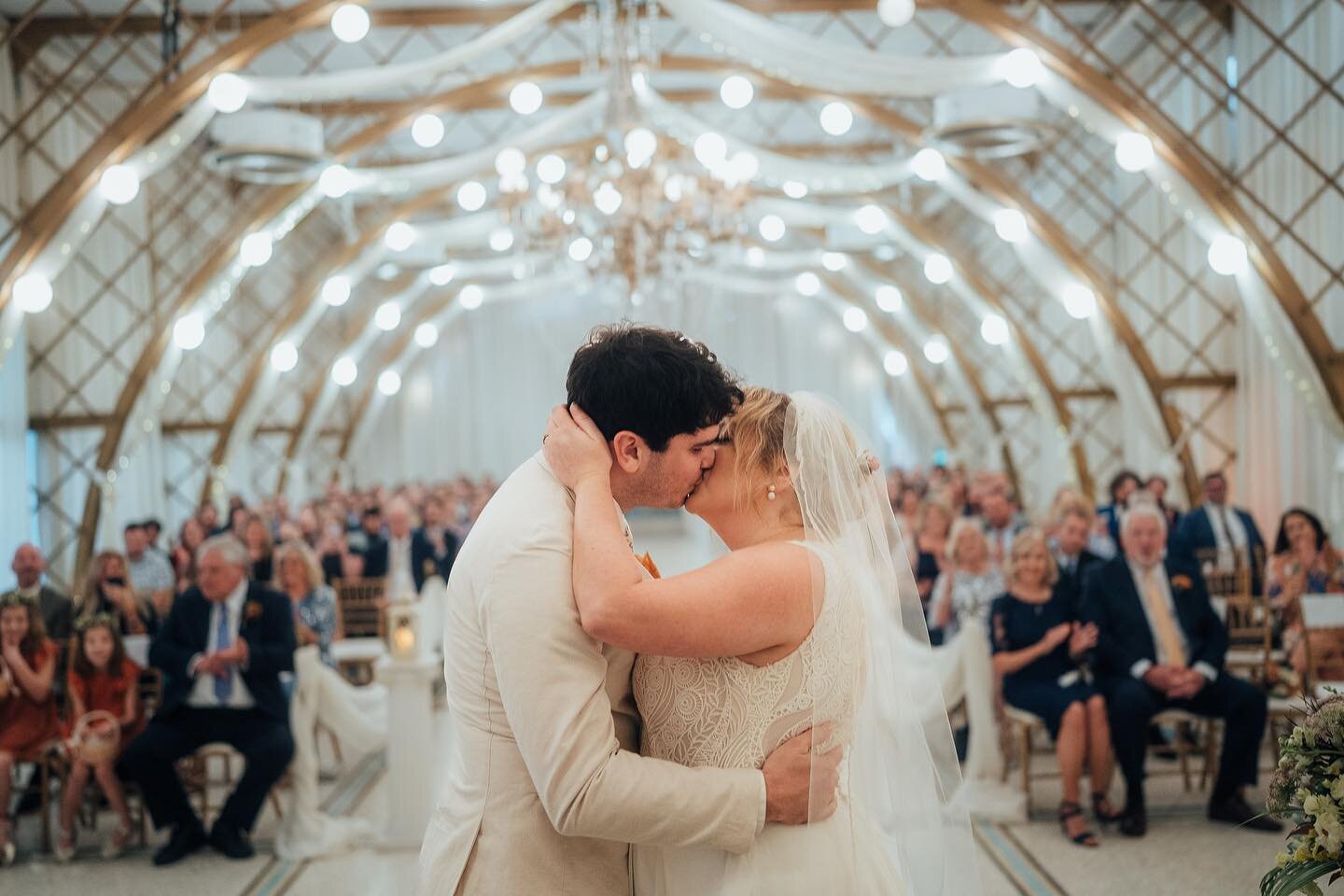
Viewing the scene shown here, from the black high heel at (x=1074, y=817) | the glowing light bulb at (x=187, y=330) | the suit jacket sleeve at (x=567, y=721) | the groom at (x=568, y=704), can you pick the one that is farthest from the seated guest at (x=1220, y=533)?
the glowing light bulb at (x=187, y=330)

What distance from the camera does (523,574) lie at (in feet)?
7.29

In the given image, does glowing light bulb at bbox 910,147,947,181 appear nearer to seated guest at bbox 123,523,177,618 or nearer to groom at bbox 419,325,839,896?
seated guest at bbox 123,523,177,618

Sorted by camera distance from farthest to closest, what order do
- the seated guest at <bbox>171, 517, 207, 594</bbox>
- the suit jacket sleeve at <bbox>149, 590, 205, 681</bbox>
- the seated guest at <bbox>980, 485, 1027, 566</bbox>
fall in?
the seated guest at <bbox>171, 517, 207, 594</bbox>
the seated guest at <bbox>980, 485, 1027, 566</bbox>
the suit jacket sleeve at <bbox>149, 590, 205, 681</bbox>

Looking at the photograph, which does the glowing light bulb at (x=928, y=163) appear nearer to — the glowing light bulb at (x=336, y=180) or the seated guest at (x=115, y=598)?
the glowing light bulb at (x=336, y=180)

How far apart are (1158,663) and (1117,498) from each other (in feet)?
14.6

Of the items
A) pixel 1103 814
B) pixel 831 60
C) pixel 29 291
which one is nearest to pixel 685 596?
pixel 1103 814

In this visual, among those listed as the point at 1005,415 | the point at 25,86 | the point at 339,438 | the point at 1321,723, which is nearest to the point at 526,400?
the point at 339,438

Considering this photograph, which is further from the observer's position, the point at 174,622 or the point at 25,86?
the point at 25,86

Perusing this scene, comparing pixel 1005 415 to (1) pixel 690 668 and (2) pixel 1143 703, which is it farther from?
(1) pixel 690 668

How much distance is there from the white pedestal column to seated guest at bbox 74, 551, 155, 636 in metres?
2.11

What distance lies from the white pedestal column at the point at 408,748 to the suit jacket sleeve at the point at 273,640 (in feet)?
1.41

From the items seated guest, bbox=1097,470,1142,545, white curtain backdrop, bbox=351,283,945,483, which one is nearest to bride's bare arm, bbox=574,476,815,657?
seated guest, bbox=1097,470,1142,545

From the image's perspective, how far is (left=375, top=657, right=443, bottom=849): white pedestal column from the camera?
235 inches

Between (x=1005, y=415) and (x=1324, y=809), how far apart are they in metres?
17.3
